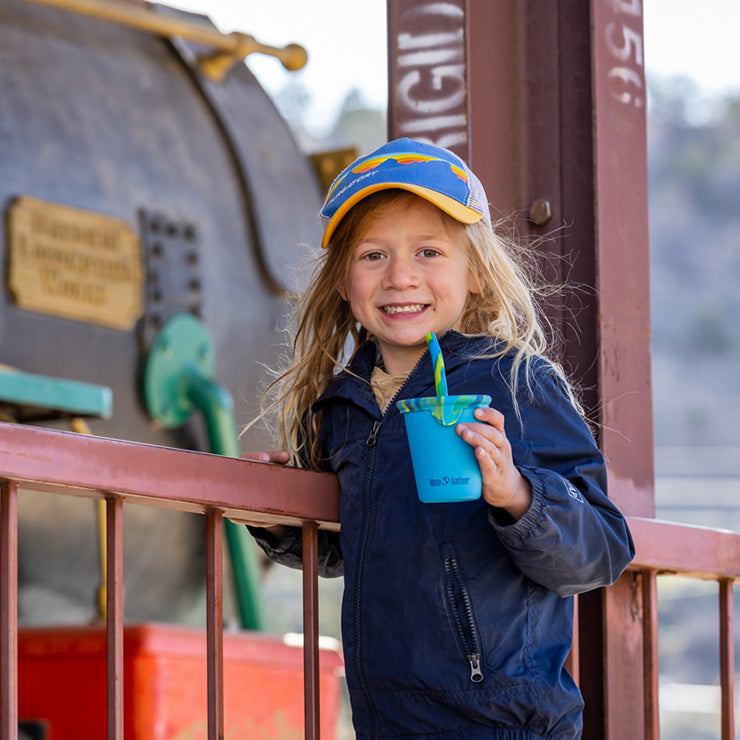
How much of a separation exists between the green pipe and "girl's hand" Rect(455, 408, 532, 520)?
7.26ft

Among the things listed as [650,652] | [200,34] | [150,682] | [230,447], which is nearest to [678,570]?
[650,652]

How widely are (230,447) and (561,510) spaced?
7.40ft

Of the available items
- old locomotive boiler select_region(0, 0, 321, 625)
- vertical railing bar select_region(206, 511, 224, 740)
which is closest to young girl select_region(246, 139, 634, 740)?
vertical railing bar select_region(206, 511, 224, 740)

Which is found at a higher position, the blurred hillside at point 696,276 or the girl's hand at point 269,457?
the blurred hillside at point 696,276

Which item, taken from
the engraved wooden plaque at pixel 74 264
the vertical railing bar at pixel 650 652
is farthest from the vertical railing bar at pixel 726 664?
the engraved wooden plaque at pixel 74 264

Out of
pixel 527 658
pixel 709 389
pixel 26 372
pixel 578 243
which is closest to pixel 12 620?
pixel 527 658

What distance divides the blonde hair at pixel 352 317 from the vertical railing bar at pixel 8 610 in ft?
1.94

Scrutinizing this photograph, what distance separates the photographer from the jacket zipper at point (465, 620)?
166 centimetres

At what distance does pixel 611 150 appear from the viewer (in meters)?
2.29

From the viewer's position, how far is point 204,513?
5.51 ft

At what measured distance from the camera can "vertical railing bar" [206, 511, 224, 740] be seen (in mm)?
1646

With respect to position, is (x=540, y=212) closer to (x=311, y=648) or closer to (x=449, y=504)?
(x=449, y=504)

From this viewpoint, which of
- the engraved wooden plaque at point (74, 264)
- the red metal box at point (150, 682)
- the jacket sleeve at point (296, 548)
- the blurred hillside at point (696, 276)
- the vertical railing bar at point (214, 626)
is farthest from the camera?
the blurred hillside at point (696, 276)

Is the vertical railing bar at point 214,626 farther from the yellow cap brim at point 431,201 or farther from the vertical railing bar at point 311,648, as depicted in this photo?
the yellow cap brim at point 431,201
